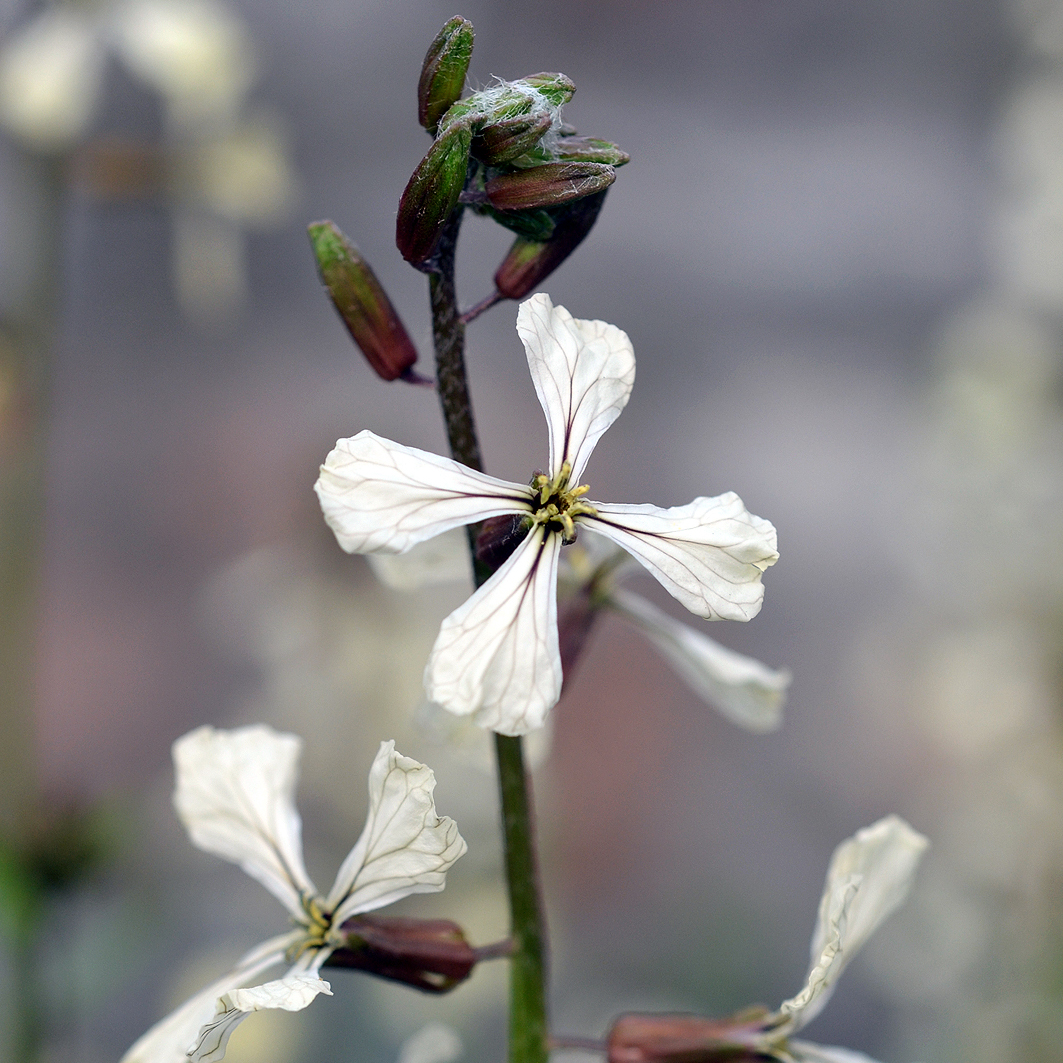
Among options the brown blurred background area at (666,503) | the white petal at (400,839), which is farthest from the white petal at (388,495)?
the brown blurred background area at (666,503)

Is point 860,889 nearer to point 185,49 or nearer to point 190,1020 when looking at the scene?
point 190,1020

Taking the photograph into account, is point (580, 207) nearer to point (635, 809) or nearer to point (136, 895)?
point (136, 895)

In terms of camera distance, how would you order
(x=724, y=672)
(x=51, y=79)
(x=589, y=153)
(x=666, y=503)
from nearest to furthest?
(x=589, y=153), (x=724, y=672), (x=51, y=79), (x=666, y=503)

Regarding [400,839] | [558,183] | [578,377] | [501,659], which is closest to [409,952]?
[400,839]

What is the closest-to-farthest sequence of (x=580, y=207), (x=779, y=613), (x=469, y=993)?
(x=580, y=207) < (x=469, y=993) < (x=779, y=613)

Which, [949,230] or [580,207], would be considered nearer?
[580,207]

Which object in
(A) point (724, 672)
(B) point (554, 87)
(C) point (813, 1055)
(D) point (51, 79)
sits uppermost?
(D) point (51, 79)

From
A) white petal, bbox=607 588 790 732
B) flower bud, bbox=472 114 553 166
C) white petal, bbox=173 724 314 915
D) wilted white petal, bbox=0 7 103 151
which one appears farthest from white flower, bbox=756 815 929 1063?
wilted white petal, bbox=0 7 103 151

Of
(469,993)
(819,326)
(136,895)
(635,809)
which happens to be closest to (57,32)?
(136,895)
